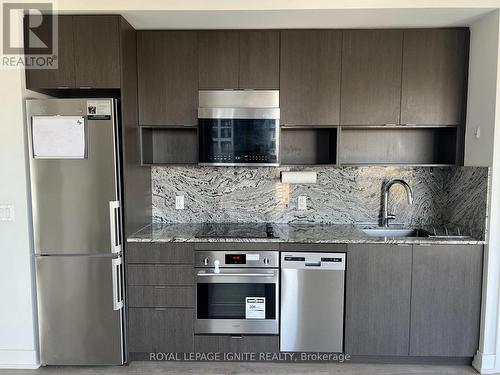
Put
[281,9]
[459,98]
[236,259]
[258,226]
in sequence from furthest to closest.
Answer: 1. [258,226]
2. [459,98]
3. [236,259]
4. [281,9]

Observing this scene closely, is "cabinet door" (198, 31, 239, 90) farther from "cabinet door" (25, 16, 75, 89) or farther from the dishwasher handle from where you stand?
the dishwasher handle

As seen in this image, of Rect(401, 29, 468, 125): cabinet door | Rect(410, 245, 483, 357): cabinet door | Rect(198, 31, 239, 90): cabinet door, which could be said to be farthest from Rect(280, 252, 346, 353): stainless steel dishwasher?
Rect(198, 31, 239, 90): cabinet door

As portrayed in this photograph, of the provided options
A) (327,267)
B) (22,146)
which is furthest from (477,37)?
(22,146)

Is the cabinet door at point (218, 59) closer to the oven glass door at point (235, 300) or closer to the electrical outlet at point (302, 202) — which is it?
the electrical outlet at point (302, 202)

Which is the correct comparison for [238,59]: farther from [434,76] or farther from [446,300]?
[446,300]

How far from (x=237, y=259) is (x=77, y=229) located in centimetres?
115

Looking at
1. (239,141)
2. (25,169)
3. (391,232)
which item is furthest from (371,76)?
(25,169)

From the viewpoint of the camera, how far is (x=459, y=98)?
263 centimetres

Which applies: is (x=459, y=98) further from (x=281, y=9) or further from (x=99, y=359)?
(x=99, y=359)

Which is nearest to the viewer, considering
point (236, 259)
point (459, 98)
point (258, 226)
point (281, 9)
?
point (281, 9)

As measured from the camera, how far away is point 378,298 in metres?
2.44

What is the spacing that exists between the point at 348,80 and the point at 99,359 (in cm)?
283

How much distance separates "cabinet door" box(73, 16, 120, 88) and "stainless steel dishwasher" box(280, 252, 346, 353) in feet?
5.90

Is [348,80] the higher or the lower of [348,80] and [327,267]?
the higher
